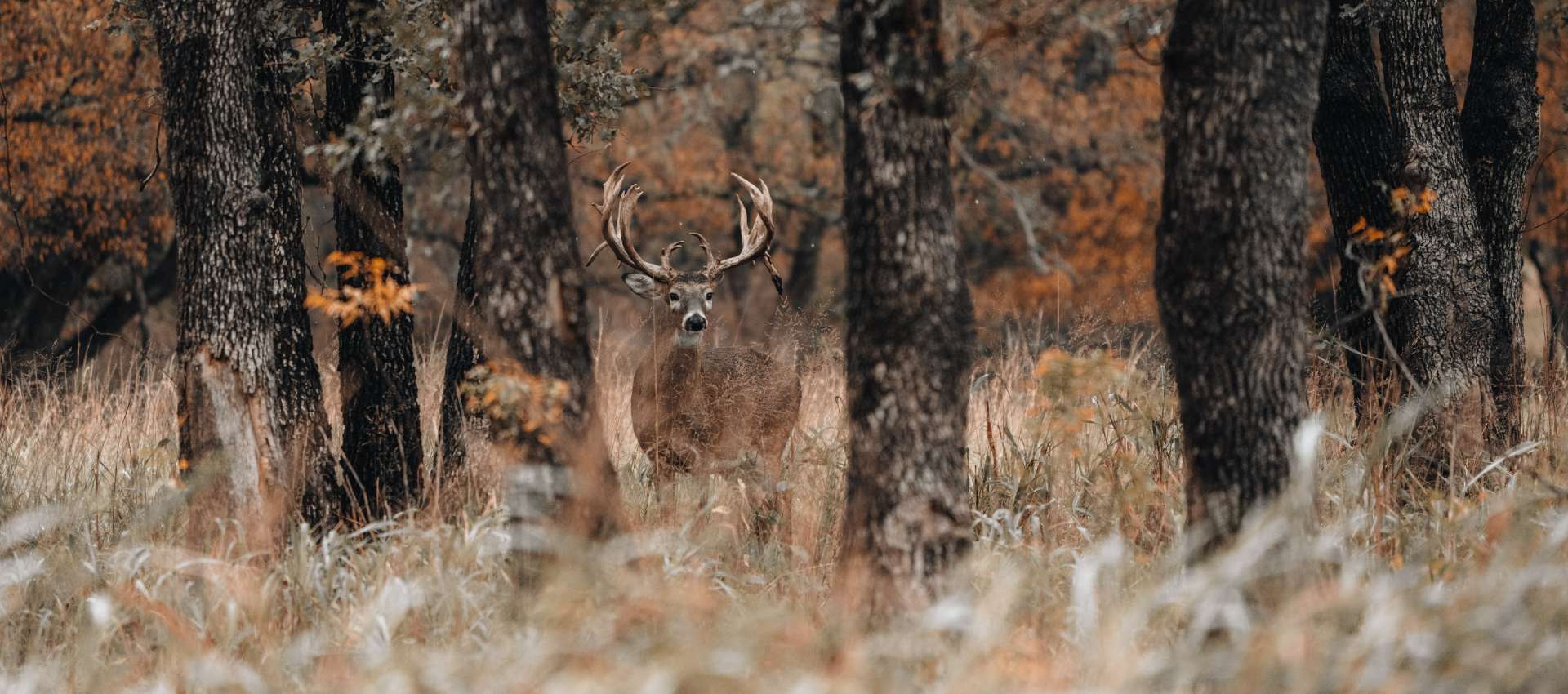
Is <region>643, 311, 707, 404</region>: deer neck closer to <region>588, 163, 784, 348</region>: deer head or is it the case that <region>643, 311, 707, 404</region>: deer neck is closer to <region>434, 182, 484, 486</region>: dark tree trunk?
<region>588, 163, 784, 348</region>: deer head

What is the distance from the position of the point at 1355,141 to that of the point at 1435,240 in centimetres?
63

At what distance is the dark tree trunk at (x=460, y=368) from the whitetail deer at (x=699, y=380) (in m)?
0.77

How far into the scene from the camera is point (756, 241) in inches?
340

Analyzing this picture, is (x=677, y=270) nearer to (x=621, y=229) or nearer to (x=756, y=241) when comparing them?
(x=621, y=229)

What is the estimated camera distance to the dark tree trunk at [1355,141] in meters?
6.83

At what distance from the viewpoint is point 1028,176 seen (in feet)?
60.8

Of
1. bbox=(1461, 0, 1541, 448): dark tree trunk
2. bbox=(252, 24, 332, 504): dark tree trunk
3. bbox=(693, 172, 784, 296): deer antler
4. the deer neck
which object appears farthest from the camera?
bbox=(693, 172, 784, 296): deer antler

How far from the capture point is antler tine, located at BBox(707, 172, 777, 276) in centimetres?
830

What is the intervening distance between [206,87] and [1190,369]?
13.2ft

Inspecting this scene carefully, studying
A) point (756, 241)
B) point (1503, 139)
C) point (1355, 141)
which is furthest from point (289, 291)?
point (1503, 139)

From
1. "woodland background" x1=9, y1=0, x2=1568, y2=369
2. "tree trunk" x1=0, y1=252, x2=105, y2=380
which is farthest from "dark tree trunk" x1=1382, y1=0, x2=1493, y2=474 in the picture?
"tree trunk" x1=0, y1=252, x2=105, y2=380

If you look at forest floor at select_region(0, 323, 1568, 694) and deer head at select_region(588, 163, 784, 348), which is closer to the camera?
forest floor at select_region(0, 323, 1568, 694)

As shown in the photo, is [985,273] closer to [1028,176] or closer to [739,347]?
[1028,176]

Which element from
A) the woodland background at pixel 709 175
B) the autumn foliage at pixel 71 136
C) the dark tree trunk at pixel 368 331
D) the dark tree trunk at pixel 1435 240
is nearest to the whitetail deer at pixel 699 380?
the woodland background at pixel 709 175
